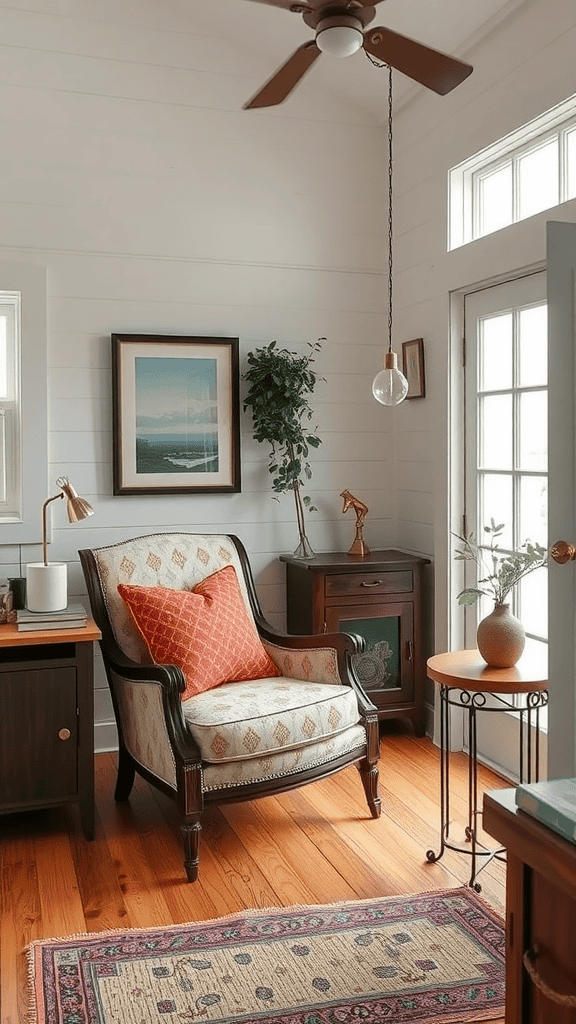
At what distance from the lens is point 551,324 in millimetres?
2527

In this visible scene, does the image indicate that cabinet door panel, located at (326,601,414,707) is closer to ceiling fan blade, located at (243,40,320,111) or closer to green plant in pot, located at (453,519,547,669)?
green plant in pot, located at (453,519,547,669)

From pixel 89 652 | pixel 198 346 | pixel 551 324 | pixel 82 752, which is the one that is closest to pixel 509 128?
pixel 551 324

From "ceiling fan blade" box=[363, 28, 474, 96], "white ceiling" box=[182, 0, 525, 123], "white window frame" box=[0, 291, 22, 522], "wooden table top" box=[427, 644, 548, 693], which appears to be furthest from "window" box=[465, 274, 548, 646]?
"white window frame" box=[0, 291, 22, 522]

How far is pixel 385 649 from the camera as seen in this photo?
13.6 feet

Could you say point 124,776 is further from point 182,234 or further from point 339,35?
point 339,35

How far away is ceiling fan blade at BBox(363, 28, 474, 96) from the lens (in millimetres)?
2195

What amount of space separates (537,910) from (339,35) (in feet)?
6.11

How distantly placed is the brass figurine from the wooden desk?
2846mm

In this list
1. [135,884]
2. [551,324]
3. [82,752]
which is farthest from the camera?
[82,752]

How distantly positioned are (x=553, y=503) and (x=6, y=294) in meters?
2.53

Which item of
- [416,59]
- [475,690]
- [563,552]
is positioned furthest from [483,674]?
[416,59]

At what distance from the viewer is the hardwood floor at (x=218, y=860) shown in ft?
8.74

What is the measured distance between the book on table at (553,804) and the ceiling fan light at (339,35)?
1683 mm

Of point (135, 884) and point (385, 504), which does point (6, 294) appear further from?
point (135, 884)
